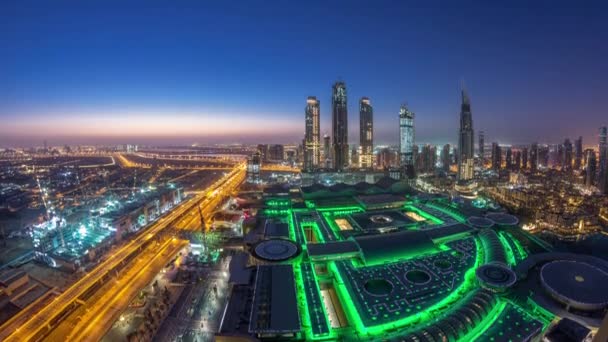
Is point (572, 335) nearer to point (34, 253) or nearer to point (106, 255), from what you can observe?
point (106, 255)

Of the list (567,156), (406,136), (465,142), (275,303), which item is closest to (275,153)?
(406,136)

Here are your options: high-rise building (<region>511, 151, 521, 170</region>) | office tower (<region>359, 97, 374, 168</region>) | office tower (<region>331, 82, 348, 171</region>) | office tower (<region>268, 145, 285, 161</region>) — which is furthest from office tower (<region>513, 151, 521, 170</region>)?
office tower (<region>268, 145, 285, 161</region>)

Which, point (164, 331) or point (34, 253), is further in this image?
point (34, 253)

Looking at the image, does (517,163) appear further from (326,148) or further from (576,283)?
(576,283)

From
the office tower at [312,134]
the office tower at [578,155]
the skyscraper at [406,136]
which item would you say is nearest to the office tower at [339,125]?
the office tower at [312,134]

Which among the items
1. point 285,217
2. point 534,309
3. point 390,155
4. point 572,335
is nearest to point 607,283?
point 534,309

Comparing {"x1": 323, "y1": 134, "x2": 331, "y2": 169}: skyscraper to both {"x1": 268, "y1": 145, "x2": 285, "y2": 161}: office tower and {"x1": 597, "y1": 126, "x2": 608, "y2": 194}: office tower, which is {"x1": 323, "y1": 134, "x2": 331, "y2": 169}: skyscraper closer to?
{"x1": 268, "y1": 145, "x2": 285, "y2": 161}: office tower
